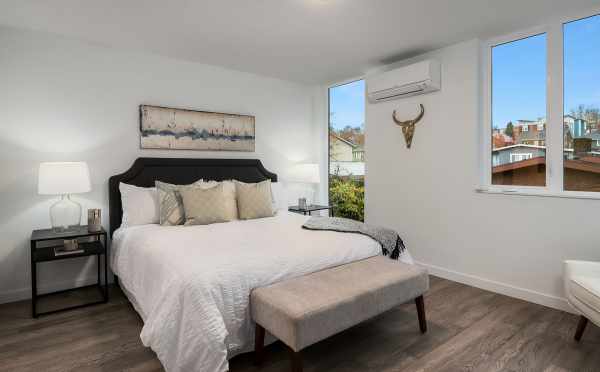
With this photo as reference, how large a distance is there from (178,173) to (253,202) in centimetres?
90

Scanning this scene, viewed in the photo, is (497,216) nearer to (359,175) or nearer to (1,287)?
(359,175)

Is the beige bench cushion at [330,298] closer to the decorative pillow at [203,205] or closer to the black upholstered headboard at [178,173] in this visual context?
the decorative pillow at [203,205]

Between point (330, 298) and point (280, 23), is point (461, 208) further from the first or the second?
point (280, 23)

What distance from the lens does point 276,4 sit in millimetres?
2504

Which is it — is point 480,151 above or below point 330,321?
above

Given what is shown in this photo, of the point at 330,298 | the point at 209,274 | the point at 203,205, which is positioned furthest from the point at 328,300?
the point at 203,205

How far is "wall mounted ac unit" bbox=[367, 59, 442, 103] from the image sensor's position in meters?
3.37

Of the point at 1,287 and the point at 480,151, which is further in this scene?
the point at 480,151

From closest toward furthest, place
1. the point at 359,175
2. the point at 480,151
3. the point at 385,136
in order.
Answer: the point at 480,151, the point at 385,136, the point at 359,175

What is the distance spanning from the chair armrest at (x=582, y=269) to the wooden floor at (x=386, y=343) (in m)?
0.43

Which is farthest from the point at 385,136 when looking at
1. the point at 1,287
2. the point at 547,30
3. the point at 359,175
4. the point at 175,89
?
the point at 1,287

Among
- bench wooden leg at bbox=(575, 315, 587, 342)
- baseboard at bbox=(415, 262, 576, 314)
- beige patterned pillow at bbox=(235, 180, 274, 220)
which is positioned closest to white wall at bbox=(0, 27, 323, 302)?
beige patterned pillow at bbox=(235, 180, 274, 220)

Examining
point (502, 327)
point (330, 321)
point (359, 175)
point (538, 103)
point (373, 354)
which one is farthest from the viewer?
point (359, 175)

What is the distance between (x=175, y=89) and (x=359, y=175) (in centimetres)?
246
